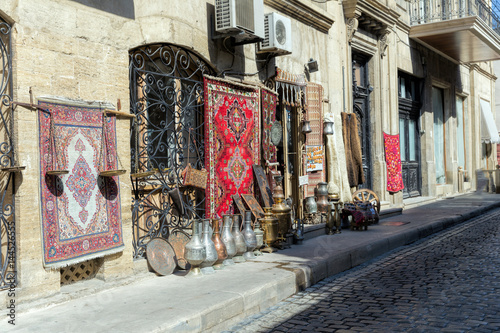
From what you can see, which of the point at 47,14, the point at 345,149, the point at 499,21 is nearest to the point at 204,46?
the point at 47,14

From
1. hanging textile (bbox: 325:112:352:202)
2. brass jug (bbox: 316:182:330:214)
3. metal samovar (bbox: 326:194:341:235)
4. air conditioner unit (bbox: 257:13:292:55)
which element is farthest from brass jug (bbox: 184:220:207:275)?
hanging textile (bbox: 325:112:352:202)

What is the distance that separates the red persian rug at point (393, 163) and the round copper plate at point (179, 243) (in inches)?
331

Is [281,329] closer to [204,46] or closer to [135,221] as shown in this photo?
[135,221]

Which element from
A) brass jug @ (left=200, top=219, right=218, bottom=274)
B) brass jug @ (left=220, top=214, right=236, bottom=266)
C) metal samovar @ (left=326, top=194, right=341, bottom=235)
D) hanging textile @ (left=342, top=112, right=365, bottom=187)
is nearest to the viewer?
brass jug @ (left=200, top=219, right=218, bottom=274)

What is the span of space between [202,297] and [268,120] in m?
4.42

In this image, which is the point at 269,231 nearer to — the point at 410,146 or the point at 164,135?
the point at 164,135

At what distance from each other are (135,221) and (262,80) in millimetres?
3589

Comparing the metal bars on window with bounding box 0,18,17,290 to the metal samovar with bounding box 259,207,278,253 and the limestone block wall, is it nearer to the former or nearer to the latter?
the limestone block wall

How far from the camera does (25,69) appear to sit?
15.5 ft

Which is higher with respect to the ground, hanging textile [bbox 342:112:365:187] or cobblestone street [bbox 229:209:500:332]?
hanging textile [bbox 342:112:365:187]

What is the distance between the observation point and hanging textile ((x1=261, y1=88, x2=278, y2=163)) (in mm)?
8484

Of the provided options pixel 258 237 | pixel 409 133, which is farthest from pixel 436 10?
pixel 258 237

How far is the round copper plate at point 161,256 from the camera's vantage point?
580 centimetres

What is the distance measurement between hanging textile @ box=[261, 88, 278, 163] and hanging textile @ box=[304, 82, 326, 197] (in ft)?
4.47
